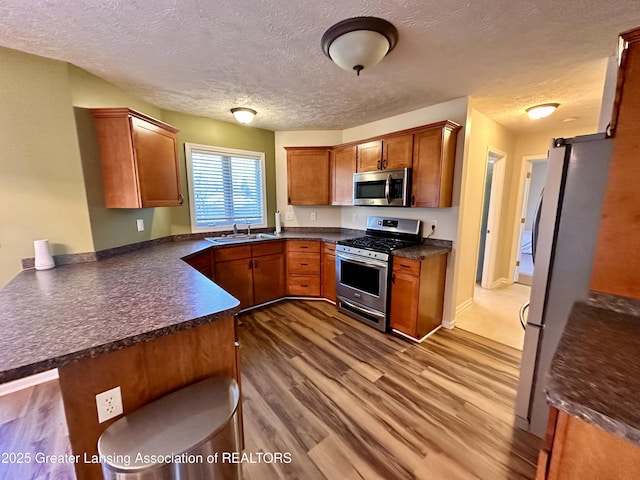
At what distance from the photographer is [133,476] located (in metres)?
0.79

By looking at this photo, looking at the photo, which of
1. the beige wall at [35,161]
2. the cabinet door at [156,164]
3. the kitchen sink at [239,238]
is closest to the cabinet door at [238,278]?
the kitchen sink at [239,238]

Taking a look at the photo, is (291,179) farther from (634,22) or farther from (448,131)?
(634,22)

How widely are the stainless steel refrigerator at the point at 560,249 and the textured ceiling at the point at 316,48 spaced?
85cm

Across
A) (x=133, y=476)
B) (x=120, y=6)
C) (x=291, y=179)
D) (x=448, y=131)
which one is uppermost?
(x=120, y=6)

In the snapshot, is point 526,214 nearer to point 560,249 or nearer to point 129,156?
point 560,249

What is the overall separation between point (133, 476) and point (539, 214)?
2.27 metres

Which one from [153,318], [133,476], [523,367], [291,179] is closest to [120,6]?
[153,318]

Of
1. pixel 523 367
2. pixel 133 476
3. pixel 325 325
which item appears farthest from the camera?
pixel 325 325

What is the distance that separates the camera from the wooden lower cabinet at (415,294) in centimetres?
255

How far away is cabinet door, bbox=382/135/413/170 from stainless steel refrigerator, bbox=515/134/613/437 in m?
1.52

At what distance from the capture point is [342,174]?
143 inches

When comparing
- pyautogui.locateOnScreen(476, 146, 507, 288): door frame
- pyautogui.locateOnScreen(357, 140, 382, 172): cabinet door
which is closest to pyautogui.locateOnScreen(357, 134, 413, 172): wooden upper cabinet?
pyautogui.locateOnScreen(357, 140, 382, 172): cabinet door

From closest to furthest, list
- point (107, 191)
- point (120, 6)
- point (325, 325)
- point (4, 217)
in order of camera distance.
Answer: point (120, 6) < point (4, 217) < point (107, 191) < point (325, 325)

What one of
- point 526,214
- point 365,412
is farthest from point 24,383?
point 526,214
